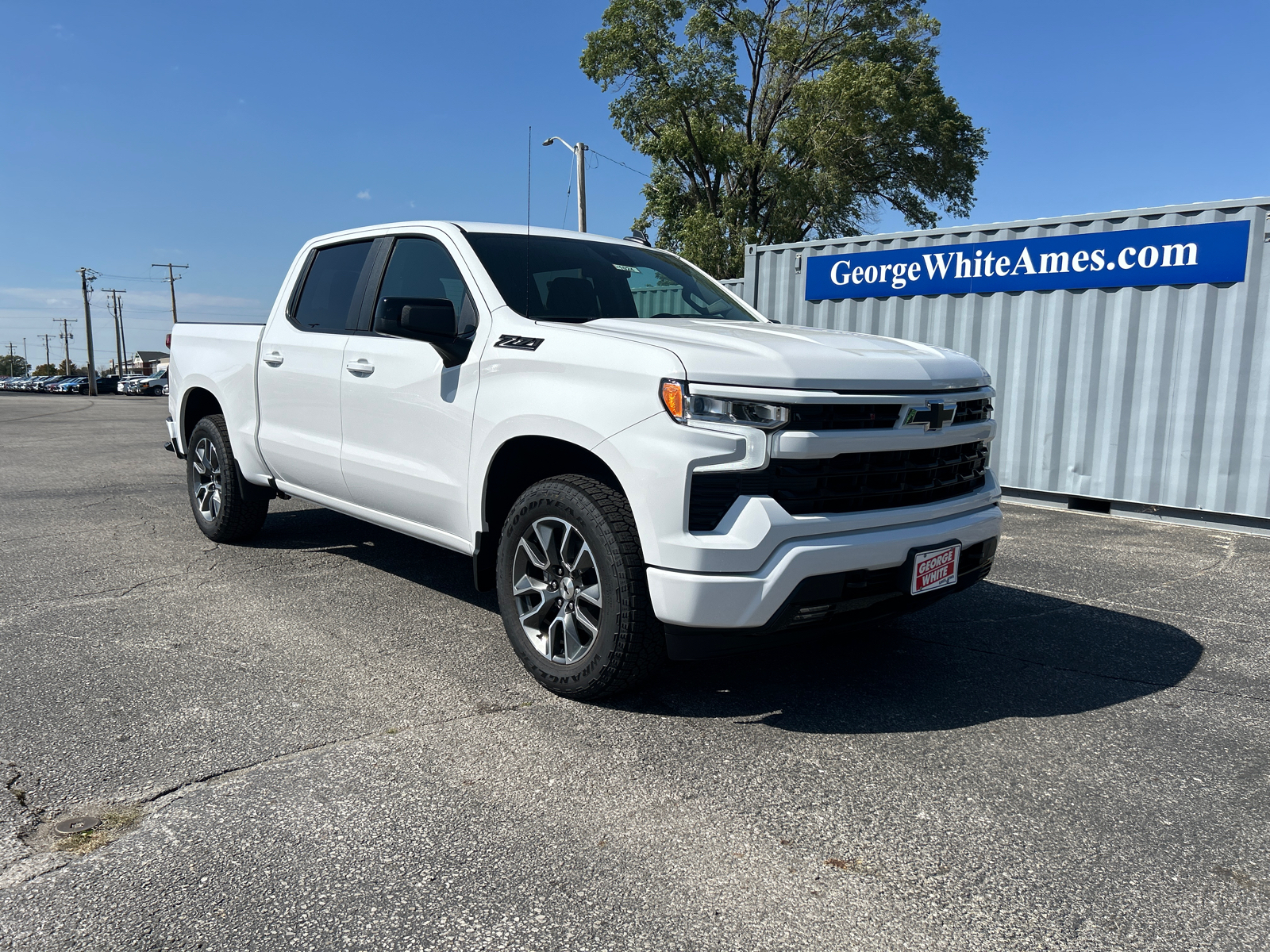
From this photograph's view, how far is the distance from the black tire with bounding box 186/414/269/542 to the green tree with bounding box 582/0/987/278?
2193 cm

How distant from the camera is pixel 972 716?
3529 millimetres

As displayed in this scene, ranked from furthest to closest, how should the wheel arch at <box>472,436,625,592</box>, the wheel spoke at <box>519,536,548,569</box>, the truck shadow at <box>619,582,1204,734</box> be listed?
1. the wheel arch at <box>472,436,625,592</box>
2. the wheel spoke at <box>519,536,548,569</box>
3. the truck shadow at <box>619,582,1204,734</box>

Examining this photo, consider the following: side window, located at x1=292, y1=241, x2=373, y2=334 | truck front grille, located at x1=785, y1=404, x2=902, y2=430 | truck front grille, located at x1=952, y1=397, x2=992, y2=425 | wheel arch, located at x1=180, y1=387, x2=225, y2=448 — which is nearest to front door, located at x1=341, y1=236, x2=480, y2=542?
side window, located at x1=292, y1=241, x2=373, y2=334

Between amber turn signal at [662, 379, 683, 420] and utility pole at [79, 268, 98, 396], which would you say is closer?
amber turn signal at [662, 379, 683, 420]

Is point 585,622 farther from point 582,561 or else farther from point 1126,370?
point 1126,370

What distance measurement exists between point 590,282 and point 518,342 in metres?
0.83

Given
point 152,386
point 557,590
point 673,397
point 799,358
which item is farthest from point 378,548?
point 152,386

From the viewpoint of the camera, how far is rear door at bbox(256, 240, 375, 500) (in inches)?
192

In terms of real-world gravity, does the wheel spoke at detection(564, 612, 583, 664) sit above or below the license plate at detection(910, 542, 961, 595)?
below

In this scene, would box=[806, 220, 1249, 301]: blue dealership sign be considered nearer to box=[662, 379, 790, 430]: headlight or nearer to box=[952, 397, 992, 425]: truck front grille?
box=[952, 397, 992, 425]: truck front grille

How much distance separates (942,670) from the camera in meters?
4.04

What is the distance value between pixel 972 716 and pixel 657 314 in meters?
2.21

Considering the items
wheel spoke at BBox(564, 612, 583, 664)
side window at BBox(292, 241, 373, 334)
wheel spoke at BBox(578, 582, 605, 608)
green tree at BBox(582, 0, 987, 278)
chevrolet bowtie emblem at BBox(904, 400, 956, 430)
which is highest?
green tree at BBox(582, 0, 987, 278)

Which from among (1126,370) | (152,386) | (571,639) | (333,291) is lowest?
(152,386)
